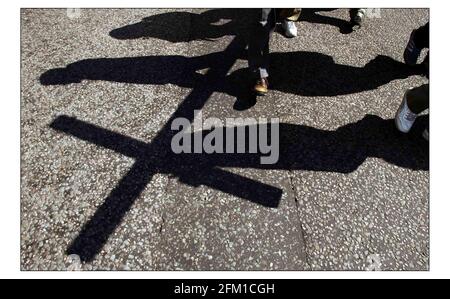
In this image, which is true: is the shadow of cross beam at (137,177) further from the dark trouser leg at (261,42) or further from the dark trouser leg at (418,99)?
the dark trouser leg at (418,99)

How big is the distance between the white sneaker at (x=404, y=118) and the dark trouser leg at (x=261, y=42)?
5.59ft

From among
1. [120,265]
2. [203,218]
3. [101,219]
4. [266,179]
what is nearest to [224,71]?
[266,179]

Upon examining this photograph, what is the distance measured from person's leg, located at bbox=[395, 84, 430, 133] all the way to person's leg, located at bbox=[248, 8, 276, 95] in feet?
5.56

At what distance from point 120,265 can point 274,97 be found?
9.25ft

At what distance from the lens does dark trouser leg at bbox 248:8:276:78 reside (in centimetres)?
372

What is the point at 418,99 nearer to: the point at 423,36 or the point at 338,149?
the point at 338,149

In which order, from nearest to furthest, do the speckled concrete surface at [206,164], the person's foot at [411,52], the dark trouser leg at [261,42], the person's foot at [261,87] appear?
the speckled concrete surface at [206,164] → the dark trouser leg at [261,42] → the person's foot at [261,87] → the person's foot at [411,52]

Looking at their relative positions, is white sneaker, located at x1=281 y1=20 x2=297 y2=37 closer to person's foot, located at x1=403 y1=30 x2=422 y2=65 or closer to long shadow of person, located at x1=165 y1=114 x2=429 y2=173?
person's foot, located at x1=403 y1=30 x2=422 y2=65

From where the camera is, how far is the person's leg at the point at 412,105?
144 inches

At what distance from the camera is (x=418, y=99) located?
3.65 meters

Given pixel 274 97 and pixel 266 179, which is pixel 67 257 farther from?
pixel 274 97

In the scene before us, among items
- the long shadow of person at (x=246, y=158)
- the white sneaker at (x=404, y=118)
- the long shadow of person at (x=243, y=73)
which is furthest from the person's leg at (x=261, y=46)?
the white sneaker at (x=404, y=118)

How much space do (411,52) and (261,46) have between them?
2408 mm

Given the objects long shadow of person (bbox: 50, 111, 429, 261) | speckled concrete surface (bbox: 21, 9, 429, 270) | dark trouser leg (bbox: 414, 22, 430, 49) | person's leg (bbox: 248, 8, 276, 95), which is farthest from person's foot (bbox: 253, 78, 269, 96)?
dark trouser leg (bbox: 414, 22, 430, 49)
